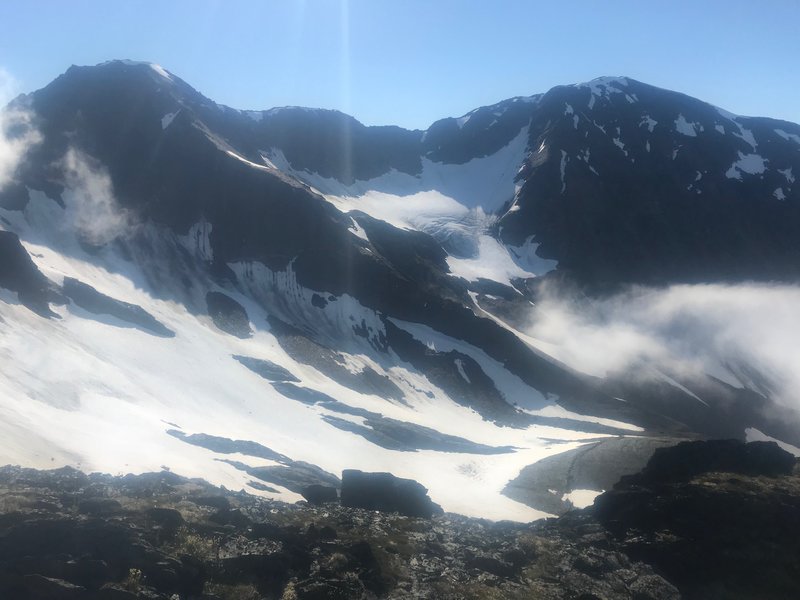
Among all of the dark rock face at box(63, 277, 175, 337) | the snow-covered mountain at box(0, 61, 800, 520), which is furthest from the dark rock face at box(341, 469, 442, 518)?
the dark rock face at box(63, 277, 175, 337)

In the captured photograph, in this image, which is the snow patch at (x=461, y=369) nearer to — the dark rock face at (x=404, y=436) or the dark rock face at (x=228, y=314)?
the dark rock face at (x=404, y=436)

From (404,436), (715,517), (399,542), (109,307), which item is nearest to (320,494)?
(399,542)

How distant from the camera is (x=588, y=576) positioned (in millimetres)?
27859

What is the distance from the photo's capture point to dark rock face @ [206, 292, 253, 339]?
85.9 meters

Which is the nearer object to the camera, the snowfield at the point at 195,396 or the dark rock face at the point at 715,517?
the dark rock face at the point at 715,517

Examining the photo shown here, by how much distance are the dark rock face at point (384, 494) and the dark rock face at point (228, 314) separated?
49.7 m

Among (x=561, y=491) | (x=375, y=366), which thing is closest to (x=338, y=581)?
(x=561, y=491)

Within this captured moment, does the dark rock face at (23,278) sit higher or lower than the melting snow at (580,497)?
higher

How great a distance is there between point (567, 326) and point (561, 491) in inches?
2823

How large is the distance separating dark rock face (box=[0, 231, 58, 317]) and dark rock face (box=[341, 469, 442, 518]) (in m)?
42.2

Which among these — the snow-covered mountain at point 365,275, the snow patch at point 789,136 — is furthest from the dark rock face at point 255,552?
the snow patch at point 789,136

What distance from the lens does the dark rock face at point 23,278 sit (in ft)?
215

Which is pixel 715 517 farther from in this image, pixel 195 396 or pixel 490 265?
pixel 490 265

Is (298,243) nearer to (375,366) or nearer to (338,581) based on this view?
(375,366)
